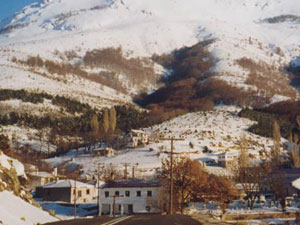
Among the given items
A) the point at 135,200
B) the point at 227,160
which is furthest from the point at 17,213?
the point at 227,160

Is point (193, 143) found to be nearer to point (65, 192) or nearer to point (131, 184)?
point (65, 192)

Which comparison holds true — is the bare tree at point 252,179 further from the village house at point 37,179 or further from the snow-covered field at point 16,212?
the snow-covered field at point 16,212

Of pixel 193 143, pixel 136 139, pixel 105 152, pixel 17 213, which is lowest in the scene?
pixel 17 213

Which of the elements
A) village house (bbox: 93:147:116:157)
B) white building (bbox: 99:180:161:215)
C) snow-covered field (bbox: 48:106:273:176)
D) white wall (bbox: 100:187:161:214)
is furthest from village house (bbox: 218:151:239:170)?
white wall (bbox: 100:187:161:214)

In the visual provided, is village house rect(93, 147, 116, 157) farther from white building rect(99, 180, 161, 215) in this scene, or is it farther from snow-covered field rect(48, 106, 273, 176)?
white building rect(99, 180, 161, 215)

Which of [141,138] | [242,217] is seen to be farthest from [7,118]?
[242,217]
